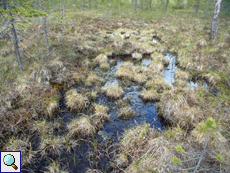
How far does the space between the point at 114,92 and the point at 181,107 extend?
142 inches

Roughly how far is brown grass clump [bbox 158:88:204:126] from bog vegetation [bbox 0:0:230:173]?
0.14 ft

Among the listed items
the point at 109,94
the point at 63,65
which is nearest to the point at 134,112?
the point at 109,94

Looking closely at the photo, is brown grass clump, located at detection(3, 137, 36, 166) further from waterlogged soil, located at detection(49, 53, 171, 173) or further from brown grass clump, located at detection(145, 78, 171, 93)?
brown grass clump, located at detection(145, 78, 171, 93)

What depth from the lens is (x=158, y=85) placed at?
8836mm

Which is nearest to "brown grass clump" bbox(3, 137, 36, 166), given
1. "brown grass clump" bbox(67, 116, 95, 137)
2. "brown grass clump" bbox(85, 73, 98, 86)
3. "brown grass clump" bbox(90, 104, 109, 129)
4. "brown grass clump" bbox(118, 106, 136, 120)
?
"brown grass clump" bbox(67, 116, 95, 137)

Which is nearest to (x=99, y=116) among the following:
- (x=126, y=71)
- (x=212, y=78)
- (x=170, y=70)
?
(x=126, y=71)

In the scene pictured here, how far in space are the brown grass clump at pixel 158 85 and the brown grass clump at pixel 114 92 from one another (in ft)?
6.36

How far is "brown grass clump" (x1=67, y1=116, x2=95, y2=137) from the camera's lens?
5.91 metres

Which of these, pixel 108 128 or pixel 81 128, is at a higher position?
pixel 81 128

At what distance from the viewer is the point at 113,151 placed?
516 centimetres

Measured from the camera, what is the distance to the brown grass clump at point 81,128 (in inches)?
233

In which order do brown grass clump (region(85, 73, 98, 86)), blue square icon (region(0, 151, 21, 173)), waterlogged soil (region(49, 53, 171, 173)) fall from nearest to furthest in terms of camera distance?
blue square icon (region(0, 151, 21, 173)), waterlogged soil (region(49, 53, 171, 173)), brown grass clump (region(85, 73, 98, 86))

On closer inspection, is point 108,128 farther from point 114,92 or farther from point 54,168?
point 54,168

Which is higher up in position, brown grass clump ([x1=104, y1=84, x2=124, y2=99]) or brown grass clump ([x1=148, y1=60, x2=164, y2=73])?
brown grass clump ([x1=148, y1=60, x2=164, y2=73])
